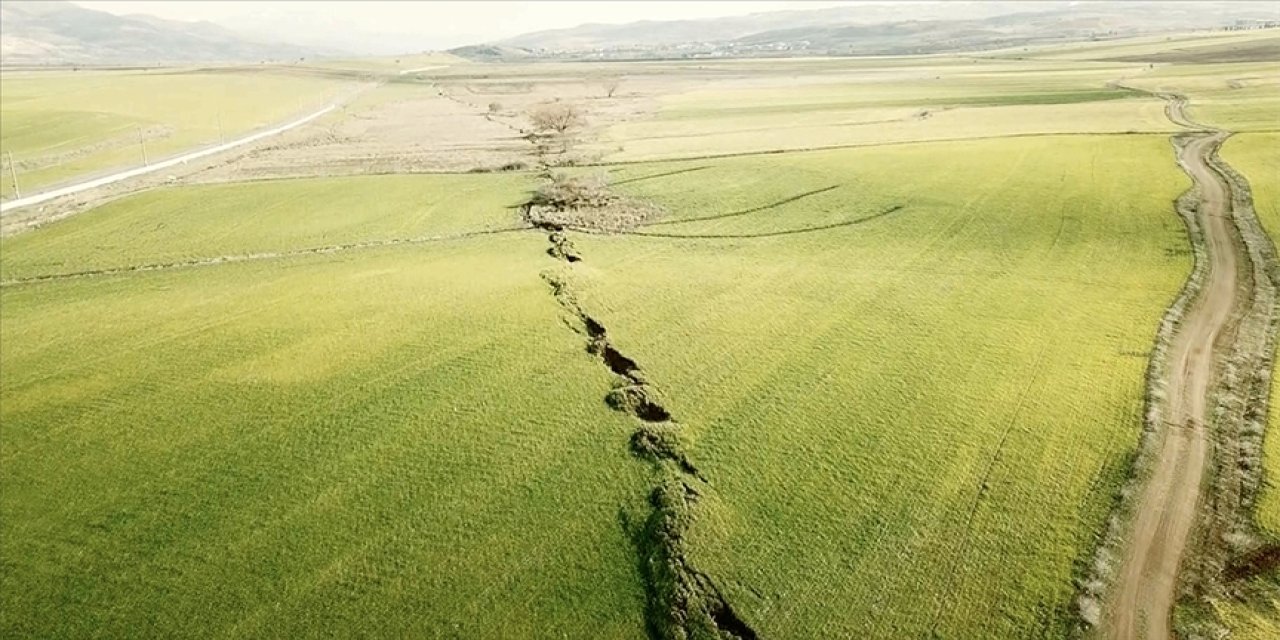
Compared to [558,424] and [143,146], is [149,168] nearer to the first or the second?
[143,146]

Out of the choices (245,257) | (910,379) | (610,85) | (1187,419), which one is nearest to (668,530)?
(910,379)

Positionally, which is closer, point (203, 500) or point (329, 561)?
point (329, 561)

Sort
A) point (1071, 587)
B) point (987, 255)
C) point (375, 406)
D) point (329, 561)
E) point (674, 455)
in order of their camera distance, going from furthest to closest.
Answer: point (987, 255)
point (375, 406)
point (674, 455)
point (329, 561)
point (1071, 587)

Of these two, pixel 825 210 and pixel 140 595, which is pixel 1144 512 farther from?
pixel 825 210

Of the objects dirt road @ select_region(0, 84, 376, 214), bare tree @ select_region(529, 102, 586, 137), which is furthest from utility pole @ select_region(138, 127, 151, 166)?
bare tree @ select_region(529, 102, 586, 137)

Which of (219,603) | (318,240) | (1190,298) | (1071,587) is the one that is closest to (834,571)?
(1071,587)

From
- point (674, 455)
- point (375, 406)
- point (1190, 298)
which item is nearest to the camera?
point (674, 455)

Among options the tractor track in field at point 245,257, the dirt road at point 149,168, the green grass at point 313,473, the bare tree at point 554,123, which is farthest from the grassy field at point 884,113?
the dirt road at point 149,168
